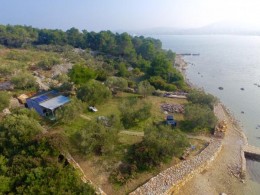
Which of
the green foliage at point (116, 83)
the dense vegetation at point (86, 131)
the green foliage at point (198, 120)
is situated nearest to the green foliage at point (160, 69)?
the dense vegetation at point (86, 131)

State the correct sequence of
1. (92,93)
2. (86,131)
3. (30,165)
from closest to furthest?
(30,165) < (86,131) < (92,93)

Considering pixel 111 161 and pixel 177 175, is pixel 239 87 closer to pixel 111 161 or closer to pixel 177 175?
pixel 177 175

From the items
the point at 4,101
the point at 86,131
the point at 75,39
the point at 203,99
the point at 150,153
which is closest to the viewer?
the point at 150,153

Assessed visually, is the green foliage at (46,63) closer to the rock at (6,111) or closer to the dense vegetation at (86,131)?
the dense vegetation at (86,131)

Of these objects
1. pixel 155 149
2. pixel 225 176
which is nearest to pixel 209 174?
pixel 225 176

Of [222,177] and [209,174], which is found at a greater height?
[209,174]

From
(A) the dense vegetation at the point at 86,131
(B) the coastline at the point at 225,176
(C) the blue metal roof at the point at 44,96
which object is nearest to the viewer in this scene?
(A) the dense vegetation at the point at 86,131

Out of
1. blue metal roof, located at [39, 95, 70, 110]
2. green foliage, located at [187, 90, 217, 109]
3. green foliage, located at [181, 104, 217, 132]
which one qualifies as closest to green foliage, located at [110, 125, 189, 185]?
green foliage, located at [181, 104, 217, 132]
